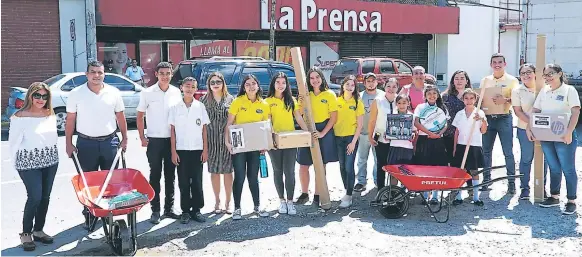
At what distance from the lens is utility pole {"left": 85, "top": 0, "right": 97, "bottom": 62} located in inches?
739

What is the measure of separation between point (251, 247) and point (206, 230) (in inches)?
30.7

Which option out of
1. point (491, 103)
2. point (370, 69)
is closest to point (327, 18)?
point (370, 69)

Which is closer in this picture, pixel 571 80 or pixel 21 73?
pixel 571 80

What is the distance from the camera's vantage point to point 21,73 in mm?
18156

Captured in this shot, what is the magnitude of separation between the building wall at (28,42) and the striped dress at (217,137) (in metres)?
12.6

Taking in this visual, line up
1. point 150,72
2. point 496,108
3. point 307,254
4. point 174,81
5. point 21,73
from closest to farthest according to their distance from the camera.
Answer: point 307,254 < point 496,108 < point 174,81 < point 21,73 < point 150,72

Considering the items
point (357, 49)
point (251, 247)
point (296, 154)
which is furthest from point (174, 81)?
point (357, 49)

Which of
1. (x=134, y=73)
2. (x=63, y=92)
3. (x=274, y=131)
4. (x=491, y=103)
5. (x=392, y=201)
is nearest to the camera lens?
(x=392, y=201)

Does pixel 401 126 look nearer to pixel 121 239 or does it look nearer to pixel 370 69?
pixel 121 239

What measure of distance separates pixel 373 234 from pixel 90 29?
48.3ft

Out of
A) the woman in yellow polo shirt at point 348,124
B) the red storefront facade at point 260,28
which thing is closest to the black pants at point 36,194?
the woman in yellow polo shirt at point 348,124

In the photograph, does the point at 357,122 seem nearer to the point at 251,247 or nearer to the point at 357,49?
the point at 251,247

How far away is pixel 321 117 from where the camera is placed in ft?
24.6

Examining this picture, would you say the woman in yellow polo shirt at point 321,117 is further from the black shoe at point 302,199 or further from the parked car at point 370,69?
the parked car at point 370,69
